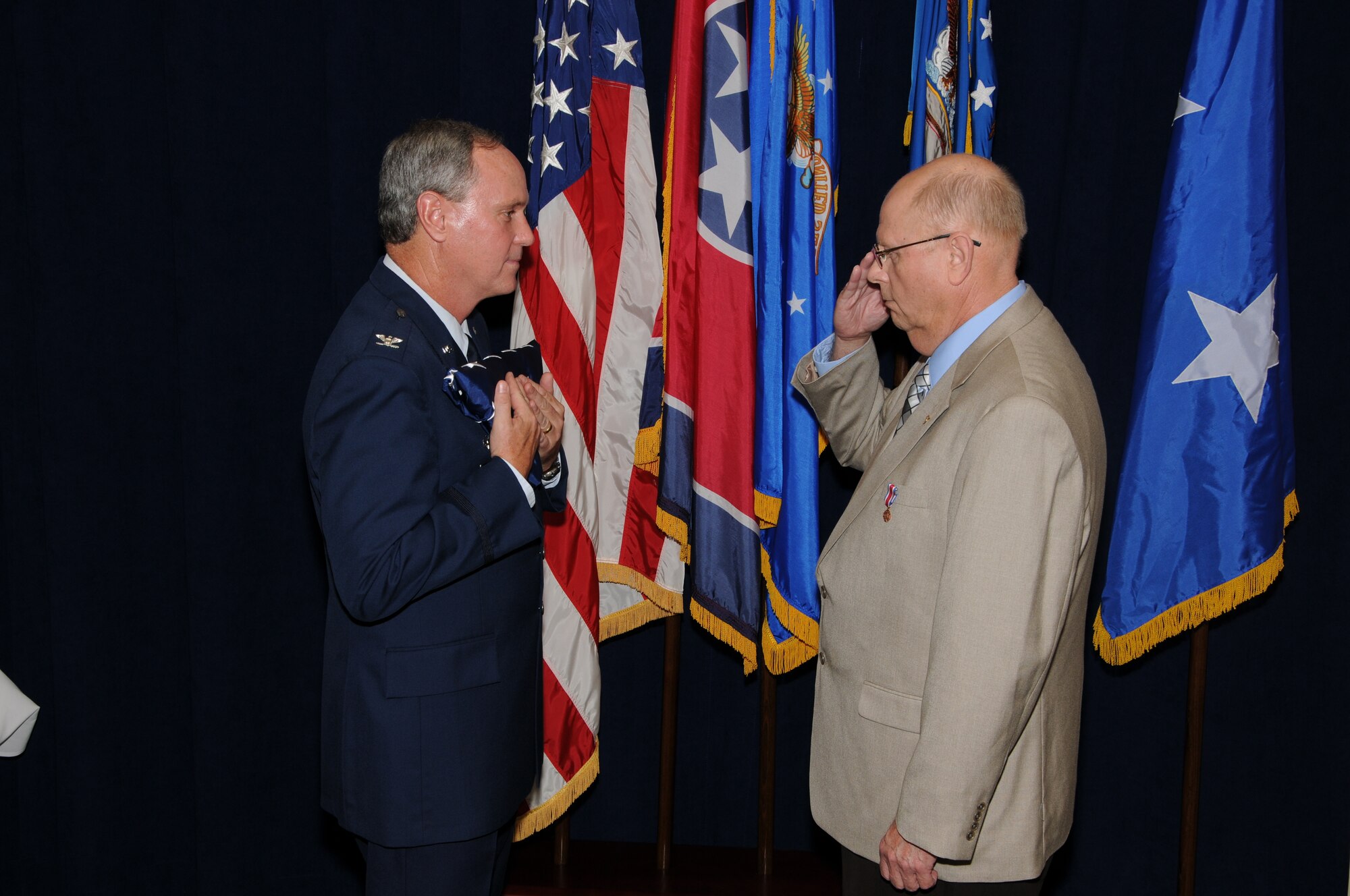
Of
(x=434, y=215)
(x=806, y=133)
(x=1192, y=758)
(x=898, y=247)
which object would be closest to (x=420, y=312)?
(x=434, y=215)

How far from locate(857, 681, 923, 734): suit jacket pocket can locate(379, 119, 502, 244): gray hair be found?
111 centimetres

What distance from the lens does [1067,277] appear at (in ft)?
9.32

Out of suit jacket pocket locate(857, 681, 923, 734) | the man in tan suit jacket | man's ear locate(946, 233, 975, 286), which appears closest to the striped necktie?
the man in tan suit jacket

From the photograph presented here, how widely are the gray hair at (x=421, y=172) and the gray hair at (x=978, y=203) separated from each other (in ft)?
2.62

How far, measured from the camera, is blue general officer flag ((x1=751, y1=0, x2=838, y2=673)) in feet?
8.10

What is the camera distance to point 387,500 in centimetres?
157

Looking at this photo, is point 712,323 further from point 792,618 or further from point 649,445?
point 792,618

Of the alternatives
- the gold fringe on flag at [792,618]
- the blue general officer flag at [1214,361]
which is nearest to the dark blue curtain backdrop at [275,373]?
the blue general officer flag at [1214,361]

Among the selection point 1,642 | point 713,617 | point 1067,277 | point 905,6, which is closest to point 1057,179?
point 1067,277

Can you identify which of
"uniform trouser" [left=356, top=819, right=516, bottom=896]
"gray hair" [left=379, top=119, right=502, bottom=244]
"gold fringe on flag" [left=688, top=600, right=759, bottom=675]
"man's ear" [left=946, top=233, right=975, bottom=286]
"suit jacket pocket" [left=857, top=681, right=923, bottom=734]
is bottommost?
"uniform trouser" [left=356, top=819, right=516, bottom=896]

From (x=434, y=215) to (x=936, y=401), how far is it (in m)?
0.92

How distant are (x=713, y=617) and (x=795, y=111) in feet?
4.16

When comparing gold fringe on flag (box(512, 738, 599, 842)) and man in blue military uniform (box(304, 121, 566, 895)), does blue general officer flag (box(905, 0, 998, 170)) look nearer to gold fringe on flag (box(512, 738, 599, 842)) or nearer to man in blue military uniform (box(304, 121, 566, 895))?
man in blue military uniform (box(304, 121, 566, 895))

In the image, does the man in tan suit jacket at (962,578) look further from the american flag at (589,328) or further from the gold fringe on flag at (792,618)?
the american flag at (589,328)
